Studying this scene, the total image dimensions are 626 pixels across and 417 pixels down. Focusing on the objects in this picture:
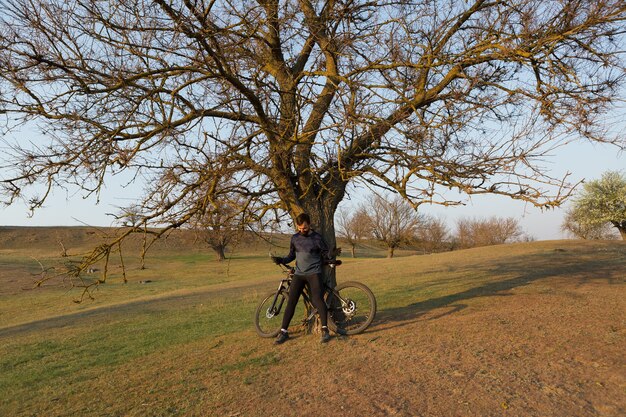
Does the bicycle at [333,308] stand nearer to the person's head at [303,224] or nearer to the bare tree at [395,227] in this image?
the person's head at [303,224]

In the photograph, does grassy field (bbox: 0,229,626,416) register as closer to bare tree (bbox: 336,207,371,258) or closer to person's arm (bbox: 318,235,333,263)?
person's arm (bbox: 318,235,333,263)

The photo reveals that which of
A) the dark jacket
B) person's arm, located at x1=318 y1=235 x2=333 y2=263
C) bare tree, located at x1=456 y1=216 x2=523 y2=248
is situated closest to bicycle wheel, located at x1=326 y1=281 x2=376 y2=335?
person's arm, located at x1=318 y1=235 x2=333 y2=263

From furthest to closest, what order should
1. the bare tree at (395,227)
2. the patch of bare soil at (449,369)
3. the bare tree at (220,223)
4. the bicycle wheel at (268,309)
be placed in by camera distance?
the bare tree at (395,227) < the bicycle wheel at (268,309) < the bare tree at (220,223) < the patch of bare soil at (449,369)

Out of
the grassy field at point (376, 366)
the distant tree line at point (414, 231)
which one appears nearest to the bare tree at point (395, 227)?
the distant tree line at point (414, 231)

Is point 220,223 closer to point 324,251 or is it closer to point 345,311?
point 324,251

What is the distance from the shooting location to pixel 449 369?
4715mm

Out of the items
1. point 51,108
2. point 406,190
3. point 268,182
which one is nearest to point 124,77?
point 51,108

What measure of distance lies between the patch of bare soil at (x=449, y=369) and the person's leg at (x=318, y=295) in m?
0.38

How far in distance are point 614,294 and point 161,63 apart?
9.21 meters

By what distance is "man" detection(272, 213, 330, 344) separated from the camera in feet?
21.1

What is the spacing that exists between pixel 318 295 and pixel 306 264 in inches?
18.8

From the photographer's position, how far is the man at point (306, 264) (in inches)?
253

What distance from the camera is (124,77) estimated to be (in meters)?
5.65

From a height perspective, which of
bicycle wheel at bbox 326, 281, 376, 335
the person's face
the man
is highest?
the person's face
